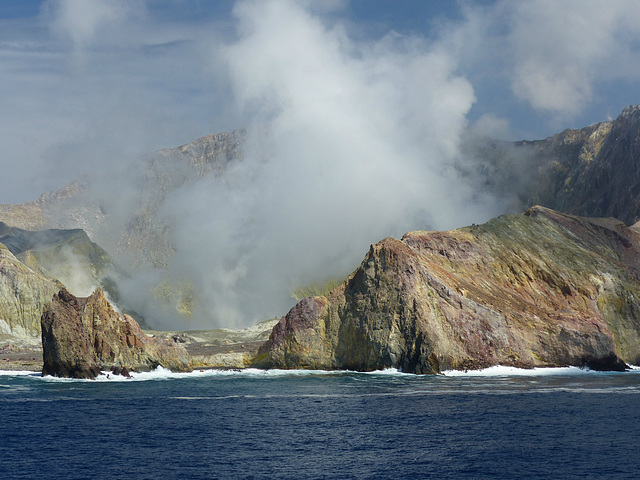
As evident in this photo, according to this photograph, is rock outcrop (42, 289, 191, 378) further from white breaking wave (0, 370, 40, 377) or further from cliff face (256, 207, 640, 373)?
cliff face (256, 207, 640, 373)

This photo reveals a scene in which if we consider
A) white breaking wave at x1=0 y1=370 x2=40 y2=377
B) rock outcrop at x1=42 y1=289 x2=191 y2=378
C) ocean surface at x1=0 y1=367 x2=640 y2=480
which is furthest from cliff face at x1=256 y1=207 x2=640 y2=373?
white breaking wave at x1=0 y1=370 x2=40 y2=377

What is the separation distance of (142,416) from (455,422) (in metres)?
42.3

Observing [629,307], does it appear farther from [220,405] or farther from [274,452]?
[274,452]

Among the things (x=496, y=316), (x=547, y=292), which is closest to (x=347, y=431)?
(x=496, y=316)

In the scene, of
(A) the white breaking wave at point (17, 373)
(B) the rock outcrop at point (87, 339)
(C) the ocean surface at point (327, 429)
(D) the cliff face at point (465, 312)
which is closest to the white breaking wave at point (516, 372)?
(D) the cliff face at point (465, 312)

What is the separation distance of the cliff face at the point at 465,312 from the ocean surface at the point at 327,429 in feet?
52.8

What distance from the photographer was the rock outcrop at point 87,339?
148 m

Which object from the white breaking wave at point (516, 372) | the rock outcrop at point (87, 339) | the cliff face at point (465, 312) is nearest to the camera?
the white breaking wave at point (516, 372)

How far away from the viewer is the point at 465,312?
15638 cm

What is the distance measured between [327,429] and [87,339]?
7708 centimetres

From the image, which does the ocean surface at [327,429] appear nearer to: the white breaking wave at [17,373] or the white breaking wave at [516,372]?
the white breaking wave at [516,372]

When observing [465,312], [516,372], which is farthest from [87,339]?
[516,372]

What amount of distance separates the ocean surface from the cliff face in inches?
633

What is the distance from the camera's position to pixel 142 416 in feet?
327
